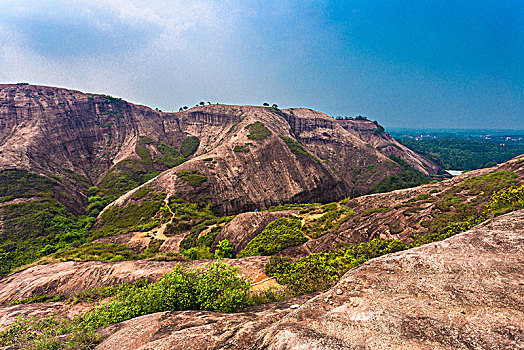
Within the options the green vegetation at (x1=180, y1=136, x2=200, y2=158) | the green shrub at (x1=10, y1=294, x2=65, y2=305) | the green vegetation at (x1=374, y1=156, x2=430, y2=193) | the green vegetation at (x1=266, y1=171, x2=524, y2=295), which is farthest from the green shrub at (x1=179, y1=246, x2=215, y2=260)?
the green vegetation at (x1=374, y1=156, x2=430, y2=193)

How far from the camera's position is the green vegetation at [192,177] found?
1763 inches

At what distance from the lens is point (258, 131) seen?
68500 millimetres

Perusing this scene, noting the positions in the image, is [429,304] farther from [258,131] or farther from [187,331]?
[258,131]

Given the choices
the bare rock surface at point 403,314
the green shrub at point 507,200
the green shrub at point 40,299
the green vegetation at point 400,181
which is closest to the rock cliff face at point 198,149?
the green vegetation at point 400,181

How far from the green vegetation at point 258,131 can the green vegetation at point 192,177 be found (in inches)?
933

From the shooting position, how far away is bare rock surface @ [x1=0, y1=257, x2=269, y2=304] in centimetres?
1465

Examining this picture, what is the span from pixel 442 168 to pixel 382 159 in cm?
5824

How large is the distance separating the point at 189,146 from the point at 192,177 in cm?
3860

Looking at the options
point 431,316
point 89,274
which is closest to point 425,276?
point 431,316

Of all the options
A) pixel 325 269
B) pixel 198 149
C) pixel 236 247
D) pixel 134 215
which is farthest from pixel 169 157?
pixel 325 269

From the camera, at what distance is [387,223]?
14.4 m

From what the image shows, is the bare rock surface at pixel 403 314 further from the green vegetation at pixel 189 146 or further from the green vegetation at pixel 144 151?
the green vegetation at pixel 189 146

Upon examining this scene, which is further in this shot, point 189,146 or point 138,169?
point 189,146

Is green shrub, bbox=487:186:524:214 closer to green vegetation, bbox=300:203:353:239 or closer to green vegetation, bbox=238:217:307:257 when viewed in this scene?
green vegetation, bbox=300:203:353:239
